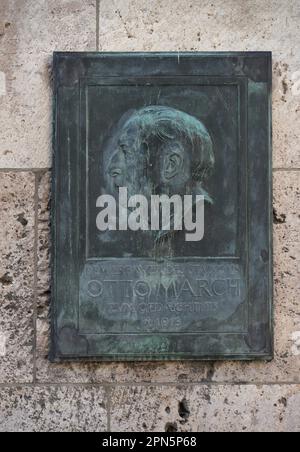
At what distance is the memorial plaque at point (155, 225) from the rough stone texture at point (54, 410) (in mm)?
188

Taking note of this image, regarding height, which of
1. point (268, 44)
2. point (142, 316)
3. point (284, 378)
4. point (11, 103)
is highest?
point (268, 44)

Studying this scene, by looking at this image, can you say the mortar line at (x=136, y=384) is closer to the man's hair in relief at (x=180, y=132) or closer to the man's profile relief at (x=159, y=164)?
the man's profile relief at (x=159, y=164)

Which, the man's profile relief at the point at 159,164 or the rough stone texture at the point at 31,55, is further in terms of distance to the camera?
the rough stone texture at the point at 31,55

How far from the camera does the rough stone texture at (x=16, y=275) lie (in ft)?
10.7

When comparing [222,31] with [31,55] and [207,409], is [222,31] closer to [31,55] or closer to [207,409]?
[31,55]

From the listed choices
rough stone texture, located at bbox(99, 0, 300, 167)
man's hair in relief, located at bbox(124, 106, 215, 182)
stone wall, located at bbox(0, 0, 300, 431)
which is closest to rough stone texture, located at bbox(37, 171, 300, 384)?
stone wall, located at bbox(0, 0, 300, 431)

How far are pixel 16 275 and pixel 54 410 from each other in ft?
2.00

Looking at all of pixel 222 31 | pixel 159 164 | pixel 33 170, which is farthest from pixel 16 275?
pixel 222 31

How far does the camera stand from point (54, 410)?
→ 3.26 meters

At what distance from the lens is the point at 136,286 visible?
3.21 m

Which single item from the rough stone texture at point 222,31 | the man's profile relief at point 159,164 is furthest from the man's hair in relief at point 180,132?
the rough stone texture at point 222,31

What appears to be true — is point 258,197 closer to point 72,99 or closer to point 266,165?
point 266,165
